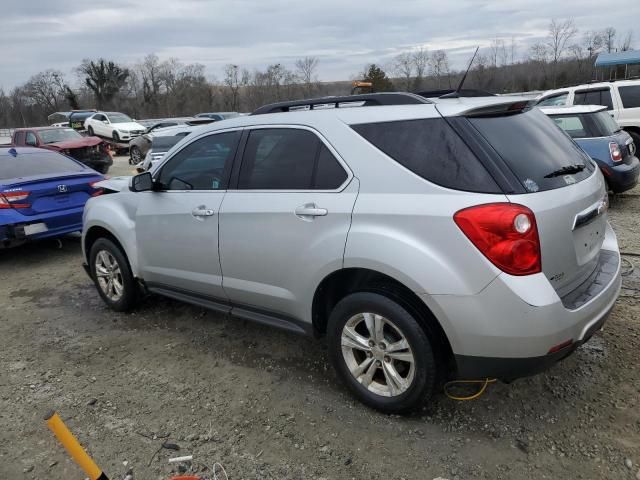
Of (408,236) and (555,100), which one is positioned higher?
(555,100)

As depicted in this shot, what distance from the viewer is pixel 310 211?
3.12m

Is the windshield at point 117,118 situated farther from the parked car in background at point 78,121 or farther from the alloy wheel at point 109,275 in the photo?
the alloy wheel at point 109,275

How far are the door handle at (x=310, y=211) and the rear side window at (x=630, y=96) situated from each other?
33.7 ft

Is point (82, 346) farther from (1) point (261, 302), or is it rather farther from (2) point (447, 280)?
(2) point (447, 280)

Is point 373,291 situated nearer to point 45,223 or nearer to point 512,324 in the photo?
point 512,324

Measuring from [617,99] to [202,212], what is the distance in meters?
10.3

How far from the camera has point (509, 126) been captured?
9.56ft

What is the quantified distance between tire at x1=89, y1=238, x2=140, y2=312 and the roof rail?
6.41 ft

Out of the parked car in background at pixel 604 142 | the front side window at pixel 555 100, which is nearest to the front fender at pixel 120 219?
the parked car in background at pixel 604 142

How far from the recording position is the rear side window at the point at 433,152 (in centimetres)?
263

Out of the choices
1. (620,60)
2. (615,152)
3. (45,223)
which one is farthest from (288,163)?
(620,60)

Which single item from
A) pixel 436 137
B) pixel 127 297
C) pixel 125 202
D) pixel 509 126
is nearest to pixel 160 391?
pixel 127 297

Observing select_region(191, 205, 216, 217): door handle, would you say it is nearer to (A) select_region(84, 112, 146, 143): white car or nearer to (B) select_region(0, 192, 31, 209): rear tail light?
(B) select_region(0, 192, 31, 209): rear tail light

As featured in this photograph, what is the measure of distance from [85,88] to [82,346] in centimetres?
8148
